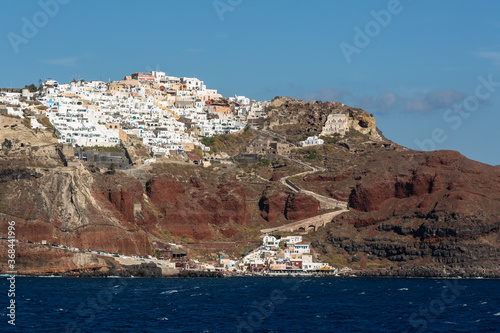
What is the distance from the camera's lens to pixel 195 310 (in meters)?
85.0

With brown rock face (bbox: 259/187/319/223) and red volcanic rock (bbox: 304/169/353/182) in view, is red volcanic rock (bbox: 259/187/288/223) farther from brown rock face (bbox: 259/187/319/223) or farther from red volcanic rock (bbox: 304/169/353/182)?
red volcanic rock (bbox: 304/169/353/182)

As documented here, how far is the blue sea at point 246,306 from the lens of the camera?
74375mm

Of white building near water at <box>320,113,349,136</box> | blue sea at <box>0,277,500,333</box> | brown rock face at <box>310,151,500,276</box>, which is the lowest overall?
blue sea at <box>0,277,500,333</box>

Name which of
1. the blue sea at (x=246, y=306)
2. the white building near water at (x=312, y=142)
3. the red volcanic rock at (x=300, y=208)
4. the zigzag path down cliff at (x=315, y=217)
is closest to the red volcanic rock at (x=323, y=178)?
the zigzag path down cliff at (x=315, y=217)

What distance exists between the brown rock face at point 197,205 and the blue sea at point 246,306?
18.4m

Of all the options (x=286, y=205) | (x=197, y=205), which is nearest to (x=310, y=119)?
(x=286, y=205)

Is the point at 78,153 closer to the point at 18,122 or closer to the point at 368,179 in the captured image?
the point at 18,122

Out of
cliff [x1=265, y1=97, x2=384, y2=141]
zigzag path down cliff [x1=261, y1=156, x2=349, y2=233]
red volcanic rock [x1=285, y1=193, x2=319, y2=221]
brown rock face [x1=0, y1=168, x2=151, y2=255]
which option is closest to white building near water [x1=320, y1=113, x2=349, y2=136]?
cliff [x1=265, y1=97, x2=384, y2=141]

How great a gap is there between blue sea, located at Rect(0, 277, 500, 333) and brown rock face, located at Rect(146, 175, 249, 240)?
18.4m

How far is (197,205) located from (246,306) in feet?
180

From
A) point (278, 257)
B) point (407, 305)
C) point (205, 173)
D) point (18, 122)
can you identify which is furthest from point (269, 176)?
point (407, 305)

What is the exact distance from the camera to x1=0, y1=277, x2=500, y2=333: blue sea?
74375 millimetres

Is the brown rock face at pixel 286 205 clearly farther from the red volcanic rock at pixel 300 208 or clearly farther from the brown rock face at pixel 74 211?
the brown rock face at pixel 74 211

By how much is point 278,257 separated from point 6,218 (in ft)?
139
